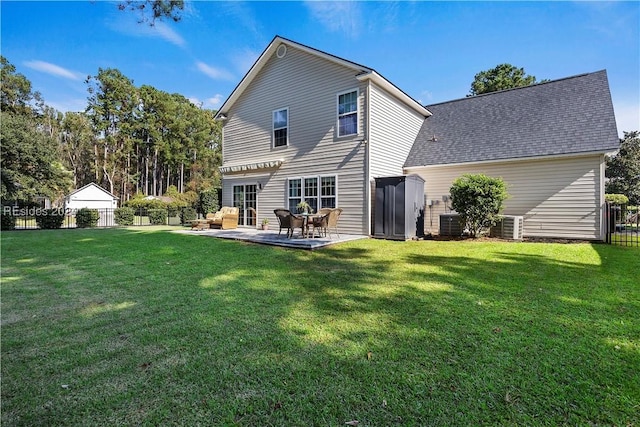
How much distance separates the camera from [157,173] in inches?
1751

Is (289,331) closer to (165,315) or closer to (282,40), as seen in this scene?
(165,315)

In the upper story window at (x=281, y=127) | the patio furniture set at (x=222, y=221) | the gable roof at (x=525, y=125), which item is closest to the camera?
the gable roof at (x=525, y=125)

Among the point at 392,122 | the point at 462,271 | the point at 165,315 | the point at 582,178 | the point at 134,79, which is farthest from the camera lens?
the point at 134,79

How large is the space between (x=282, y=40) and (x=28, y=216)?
52.4 ft

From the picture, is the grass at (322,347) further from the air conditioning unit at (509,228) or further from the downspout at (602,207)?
the downspout at (602,207)

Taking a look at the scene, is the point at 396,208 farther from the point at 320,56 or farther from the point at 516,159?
the point at 320,56

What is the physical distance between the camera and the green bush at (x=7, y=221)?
45.8 feet

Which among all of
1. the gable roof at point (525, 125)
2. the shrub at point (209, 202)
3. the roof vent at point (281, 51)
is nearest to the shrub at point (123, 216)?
the shrub at point (209, 202)

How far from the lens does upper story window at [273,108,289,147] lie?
12.6 meters

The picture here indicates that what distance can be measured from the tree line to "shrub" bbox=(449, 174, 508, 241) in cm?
2917

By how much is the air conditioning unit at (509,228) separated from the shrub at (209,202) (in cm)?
1394

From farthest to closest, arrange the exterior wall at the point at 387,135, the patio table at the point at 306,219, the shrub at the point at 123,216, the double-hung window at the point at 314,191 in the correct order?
the shrub at the point at 123,216 < the double-hung window at the point at 314,191 < the exterior wall at the point at 387,135 < the patio table at the point at 306,219

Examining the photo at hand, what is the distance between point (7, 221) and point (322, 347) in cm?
1845

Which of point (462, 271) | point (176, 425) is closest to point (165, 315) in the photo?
point (176, 425)
